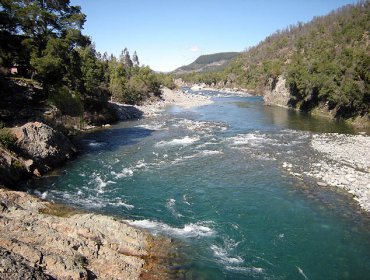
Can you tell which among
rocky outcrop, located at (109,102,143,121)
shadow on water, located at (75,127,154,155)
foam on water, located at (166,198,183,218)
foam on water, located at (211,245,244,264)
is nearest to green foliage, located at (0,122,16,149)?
shadow on water, located at (75,127,154,155)

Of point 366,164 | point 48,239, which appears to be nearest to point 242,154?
point 366,164

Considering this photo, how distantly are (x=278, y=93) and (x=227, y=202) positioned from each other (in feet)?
256

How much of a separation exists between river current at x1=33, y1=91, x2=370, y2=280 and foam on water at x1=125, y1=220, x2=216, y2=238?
0.06 meters

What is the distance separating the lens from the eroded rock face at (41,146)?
95.9 feet

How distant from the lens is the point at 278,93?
94.8 m

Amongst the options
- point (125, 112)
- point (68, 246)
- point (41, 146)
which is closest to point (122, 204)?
point (68, 246)

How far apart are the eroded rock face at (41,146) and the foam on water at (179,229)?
14.5 m

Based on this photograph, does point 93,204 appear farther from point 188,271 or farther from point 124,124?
point 124,124

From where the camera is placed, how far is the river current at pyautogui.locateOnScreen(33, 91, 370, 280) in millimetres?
15883

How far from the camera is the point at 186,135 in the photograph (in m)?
45.8

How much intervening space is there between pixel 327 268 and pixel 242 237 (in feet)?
14.6

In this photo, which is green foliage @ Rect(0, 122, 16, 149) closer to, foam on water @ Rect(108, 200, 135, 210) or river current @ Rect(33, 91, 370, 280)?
river current @ Rect(33, 91, 370, 280)

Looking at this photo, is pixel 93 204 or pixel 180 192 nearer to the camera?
pixel 93 204

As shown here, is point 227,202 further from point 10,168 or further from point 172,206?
point 10,168
